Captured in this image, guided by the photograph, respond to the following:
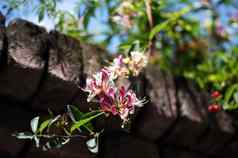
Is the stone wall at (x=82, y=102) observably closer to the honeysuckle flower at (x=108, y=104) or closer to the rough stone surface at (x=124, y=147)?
the rough stone surface at (x=124, y=147)

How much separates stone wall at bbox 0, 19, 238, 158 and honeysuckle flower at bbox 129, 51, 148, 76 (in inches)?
3.5

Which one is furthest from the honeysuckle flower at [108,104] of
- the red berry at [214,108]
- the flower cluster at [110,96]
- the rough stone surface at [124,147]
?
the red berry at [214,108]

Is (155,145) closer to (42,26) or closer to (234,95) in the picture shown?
(234,95)

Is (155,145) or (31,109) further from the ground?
(31,109)

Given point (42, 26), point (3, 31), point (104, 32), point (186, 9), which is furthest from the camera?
point (104, 32)

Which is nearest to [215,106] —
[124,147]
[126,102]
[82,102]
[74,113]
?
[124,147]

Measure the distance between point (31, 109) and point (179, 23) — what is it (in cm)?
123

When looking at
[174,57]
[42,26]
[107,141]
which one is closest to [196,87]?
[107,141]

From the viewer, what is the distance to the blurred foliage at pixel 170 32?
1.84 m

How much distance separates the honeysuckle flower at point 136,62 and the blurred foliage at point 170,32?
0.67 ft

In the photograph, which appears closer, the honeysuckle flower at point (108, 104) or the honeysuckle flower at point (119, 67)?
the honeysuckle flower at point (108, 104)

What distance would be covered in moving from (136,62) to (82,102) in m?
0.23

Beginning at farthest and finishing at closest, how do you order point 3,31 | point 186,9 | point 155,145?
point 186,9 → point 155,145 → point 3,31

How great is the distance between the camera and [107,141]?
154 centimetres
